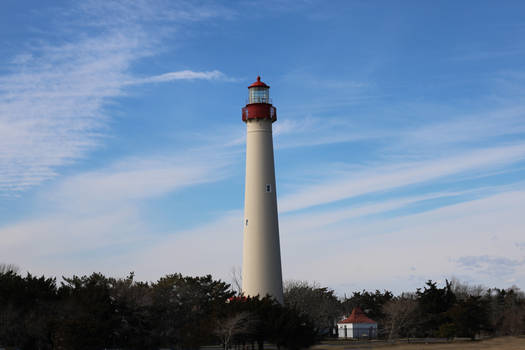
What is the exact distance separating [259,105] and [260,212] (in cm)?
879

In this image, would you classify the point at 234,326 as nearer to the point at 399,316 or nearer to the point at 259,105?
the point at 259,105

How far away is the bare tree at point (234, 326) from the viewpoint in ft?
141

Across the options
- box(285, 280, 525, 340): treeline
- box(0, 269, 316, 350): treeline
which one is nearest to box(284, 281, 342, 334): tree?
box(285, 280, 525, 340): treeline

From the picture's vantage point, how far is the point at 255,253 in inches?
1951

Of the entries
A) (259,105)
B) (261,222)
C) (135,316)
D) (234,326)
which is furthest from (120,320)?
(259,105)

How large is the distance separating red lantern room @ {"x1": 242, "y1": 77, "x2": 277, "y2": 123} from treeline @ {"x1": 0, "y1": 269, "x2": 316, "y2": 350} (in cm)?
1509

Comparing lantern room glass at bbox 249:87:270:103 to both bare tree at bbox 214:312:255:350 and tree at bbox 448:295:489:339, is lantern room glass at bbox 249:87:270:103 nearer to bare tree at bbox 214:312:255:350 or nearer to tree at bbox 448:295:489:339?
bare tree at bbox 214:312:255:350

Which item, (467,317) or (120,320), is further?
(467,317)

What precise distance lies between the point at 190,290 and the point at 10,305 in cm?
1475

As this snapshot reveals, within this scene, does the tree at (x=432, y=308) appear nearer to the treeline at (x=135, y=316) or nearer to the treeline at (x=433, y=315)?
the treeline at (x=433, y=315)

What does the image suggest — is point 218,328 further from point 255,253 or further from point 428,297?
point 428,297

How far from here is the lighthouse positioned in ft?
163

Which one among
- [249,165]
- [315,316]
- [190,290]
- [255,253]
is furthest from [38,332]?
[315,316]

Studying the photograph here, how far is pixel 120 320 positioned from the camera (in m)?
44.2
